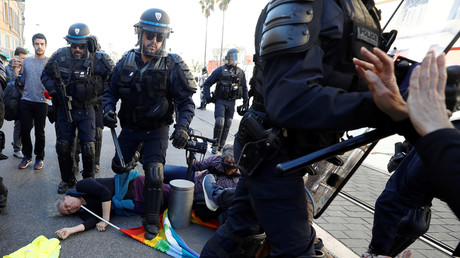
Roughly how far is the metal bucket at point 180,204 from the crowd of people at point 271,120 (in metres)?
0.14

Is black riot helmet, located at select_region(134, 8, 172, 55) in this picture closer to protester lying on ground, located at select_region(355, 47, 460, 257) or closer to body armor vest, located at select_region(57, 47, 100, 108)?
body armor vest, located at select_region(57, 47, 100, 108)

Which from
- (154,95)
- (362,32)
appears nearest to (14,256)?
(154,95)

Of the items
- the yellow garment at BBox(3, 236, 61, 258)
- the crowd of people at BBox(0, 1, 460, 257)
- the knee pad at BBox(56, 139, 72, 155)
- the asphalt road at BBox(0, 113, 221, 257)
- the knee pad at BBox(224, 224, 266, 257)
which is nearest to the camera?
the crowd of people at BBox(0, 1, 460, 257)

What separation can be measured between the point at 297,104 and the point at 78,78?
3515 mm

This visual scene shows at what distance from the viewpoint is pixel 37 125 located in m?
4.46

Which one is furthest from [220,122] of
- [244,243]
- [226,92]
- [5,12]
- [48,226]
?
[5,12]

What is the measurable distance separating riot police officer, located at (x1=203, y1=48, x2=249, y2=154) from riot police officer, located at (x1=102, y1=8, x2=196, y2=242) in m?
3.06

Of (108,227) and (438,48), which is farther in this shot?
(108,227)

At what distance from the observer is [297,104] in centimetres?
107

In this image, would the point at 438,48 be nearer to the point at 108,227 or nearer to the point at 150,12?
the point at 150,12

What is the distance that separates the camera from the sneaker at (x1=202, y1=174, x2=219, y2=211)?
9.55 feet

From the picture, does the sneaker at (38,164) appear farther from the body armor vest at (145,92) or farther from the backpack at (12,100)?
the body armor vest at (145,92)

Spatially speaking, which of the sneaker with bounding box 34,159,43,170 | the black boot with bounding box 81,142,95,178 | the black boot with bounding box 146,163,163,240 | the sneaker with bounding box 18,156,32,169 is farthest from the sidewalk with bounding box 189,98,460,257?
the sneaker with bounding box 18,156,32,169

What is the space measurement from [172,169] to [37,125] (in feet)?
7.97
